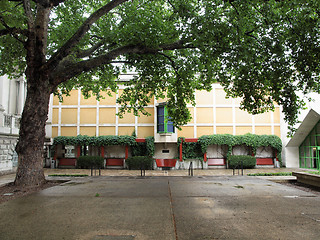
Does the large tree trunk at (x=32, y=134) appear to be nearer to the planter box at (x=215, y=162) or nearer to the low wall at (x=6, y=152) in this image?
the low wall at (x=6, y=152)

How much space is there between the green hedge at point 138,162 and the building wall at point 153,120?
8.11ft

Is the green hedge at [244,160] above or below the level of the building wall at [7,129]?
below

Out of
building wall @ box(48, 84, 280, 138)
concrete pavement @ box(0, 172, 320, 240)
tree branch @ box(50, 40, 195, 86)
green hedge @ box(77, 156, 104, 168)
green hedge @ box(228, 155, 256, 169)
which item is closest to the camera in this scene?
concrete pavement @ box(0, 172, 320, 240)

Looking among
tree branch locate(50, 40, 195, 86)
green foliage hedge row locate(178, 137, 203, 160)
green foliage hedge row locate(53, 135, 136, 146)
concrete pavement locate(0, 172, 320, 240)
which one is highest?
tree branch locate(50, 40, 195, 86)

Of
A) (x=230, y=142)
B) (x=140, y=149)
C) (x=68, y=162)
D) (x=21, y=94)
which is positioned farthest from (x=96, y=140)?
(x=230, y=142)

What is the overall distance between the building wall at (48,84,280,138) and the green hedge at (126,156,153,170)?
2473mm

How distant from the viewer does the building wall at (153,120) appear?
21.4 meters

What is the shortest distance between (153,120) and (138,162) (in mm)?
4459

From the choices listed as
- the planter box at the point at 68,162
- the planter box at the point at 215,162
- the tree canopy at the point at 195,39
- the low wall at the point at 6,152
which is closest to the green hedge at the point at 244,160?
the planter box at the point at 215,162

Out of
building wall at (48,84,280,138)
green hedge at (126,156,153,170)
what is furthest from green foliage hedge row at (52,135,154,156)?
building wall at (48,84,280,138)

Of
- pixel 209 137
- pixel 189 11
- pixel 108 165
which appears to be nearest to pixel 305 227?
pixel 189 11

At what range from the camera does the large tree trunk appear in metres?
8.02

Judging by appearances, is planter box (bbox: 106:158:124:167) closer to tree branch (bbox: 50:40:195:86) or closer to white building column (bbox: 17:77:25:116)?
white building column (bbox: 17:77:25:116)

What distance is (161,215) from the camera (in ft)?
15.5
